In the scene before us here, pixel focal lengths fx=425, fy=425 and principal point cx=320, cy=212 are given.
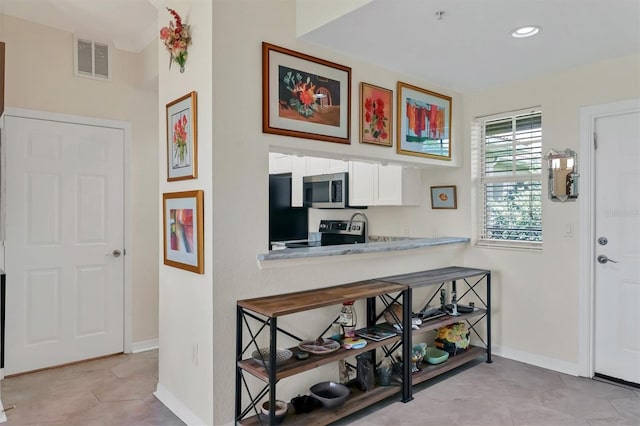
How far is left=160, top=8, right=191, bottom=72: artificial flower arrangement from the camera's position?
8.39 feet

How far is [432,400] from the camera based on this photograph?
2.86 metres

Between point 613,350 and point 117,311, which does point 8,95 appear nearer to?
point 117,311

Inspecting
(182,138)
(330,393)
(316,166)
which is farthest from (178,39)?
(330,393)

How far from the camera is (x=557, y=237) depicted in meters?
3.41

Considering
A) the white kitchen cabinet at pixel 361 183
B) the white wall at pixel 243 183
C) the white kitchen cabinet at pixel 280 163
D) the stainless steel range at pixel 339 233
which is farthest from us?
the white kitchen cabinet at pixel 280 163

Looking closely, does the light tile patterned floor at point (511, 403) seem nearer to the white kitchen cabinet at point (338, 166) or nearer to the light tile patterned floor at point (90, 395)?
the light tile patterned floor at point (90, 395)

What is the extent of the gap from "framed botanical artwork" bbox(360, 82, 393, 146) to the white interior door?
1574 millimetres

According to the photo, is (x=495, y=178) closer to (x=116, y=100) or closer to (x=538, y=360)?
(x=538, y=360)

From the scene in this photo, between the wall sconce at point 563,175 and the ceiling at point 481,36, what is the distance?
0.68 m

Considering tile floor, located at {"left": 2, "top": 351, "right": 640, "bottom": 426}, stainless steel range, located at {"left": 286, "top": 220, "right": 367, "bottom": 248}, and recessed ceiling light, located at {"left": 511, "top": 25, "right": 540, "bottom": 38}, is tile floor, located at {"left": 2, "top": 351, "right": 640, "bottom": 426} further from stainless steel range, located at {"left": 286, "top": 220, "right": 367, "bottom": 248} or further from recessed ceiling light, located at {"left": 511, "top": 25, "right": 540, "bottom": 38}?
recessed ceiling light, located at {"left": 511, "top": 25, "right": 540, "bottom": 38}

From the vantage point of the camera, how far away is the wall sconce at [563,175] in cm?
328

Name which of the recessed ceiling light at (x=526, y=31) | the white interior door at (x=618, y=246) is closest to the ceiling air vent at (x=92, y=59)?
the recessed ceiling light at (x=526, y=31)

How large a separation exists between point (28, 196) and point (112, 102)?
106 centimetres

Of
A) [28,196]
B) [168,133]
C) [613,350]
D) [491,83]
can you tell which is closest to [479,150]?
[491,83]
